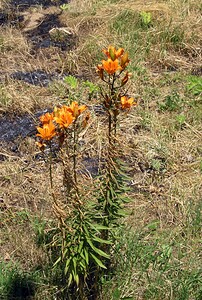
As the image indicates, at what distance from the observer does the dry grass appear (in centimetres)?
330

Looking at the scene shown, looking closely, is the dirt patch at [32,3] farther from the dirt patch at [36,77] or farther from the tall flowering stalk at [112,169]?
the tall flowering stalk at [112,169]

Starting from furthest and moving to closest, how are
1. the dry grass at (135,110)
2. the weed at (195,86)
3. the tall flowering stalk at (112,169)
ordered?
the weed at (195,86)
the dry grass at (135,110)
the tall flowering stalk at (112,169)

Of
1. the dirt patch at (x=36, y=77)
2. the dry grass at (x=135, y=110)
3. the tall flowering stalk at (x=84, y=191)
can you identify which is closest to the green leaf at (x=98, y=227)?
the tall flowering stalk at (x=84, y=191)

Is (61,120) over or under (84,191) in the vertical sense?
over

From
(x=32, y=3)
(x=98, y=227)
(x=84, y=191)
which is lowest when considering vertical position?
(x=32, y=3)

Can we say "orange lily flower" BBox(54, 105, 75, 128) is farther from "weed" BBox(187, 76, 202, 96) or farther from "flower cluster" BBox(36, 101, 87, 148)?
"weed" BBox(187, 76, 202, 96)

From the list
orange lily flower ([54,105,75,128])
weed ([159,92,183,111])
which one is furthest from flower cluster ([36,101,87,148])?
weed ([159,92,183,111])

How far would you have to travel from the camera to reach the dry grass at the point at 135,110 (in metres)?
3.30

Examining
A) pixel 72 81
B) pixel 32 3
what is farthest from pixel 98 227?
pixel 32 3

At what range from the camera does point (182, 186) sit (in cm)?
353

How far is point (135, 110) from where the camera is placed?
4.36 metres

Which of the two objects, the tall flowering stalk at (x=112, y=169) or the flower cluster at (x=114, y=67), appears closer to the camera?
the flower cluster at (x=114, y=67)

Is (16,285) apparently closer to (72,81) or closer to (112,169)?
(112,169)

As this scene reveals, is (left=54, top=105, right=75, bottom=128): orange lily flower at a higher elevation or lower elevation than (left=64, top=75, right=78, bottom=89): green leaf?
higher
